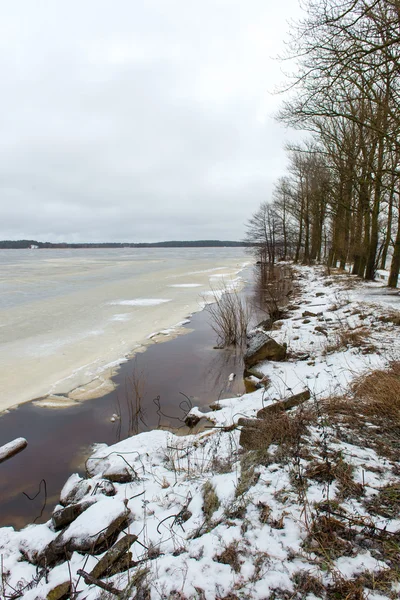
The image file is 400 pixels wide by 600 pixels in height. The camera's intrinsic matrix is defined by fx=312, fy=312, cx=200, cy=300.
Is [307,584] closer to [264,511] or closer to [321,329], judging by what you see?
[264,511]

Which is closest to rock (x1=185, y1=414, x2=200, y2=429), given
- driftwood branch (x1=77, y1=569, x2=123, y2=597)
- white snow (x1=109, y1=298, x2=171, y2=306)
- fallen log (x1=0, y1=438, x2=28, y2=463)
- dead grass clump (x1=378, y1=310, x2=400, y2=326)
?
fallen log (x1=0, y1=438, x2=28, y2=463)

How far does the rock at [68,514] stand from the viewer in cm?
296

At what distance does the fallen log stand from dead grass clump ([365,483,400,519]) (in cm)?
459

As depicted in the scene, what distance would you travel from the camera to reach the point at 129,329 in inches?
421

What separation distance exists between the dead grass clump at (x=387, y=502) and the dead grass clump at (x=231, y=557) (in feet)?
3.37

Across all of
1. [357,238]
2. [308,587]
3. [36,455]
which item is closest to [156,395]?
[36,455]

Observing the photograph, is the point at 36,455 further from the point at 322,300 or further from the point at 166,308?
the point at 322,300

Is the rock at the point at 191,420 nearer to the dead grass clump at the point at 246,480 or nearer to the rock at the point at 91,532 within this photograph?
the dead grass clump at the point at 246,480

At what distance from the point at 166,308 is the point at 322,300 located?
661cm

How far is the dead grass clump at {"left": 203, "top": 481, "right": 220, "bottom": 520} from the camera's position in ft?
8.46

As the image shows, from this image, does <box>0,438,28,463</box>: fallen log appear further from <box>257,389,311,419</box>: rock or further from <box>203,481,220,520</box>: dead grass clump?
<box>257,389,311,419</box>: rock

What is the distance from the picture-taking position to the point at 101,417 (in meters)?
5.52

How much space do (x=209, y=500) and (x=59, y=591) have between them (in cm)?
121

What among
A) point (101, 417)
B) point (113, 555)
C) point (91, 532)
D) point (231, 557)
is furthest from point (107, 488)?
point (101, 417)
